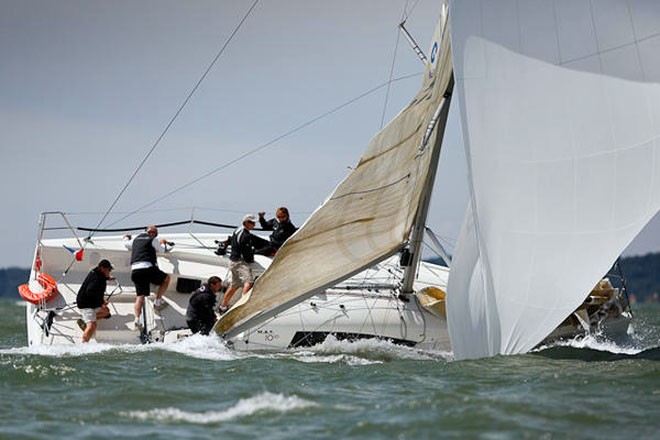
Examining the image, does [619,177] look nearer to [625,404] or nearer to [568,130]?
[568,130]

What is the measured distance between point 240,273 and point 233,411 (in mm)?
6301

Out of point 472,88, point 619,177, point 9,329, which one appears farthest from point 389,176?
point 9,329

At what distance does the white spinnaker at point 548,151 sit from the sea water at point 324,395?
726 mm

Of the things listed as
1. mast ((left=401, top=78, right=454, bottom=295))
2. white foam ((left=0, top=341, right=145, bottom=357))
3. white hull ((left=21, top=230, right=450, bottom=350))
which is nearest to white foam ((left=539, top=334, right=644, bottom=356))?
white hull ((left=21, top=230, right=450, bottom=350))

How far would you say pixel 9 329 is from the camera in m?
22.5

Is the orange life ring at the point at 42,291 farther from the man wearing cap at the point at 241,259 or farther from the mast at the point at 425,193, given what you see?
the mast at the point at 425,193

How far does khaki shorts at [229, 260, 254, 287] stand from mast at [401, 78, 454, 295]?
2.37 m

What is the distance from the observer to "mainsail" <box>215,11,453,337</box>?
39.5 ft

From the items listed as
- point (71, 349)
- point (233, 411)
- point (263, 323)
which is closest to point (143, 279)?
point (71, 349)

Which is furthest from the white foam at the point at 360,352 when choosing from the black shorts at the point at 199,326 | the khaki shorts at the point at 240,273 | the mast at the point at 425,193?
the khaki shorts at the point at 240,273

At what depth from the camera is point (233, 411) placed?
817 centimetres

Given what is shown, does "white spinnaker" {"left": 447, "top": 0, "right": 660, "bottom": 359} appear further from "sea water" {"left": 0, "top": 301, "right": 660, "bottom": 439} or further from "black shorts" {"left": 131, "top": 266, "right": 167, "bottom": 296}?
"black shorts" {"left": 131, "top": 266, "right": 167, "bottom": 296}

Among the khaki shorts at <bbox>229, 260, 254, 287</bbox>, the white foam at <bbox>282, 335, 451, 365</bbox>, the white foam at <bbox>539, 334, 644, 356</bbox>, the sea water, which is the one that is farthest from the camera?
the khaki shorts at <bbox>229, 260, 254, 287</bbox>

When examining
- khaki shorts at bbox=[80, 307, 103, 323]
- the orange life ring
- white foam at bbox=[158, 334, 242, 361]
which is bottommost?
white foam at bbox=[158, 334, 242, 361]
